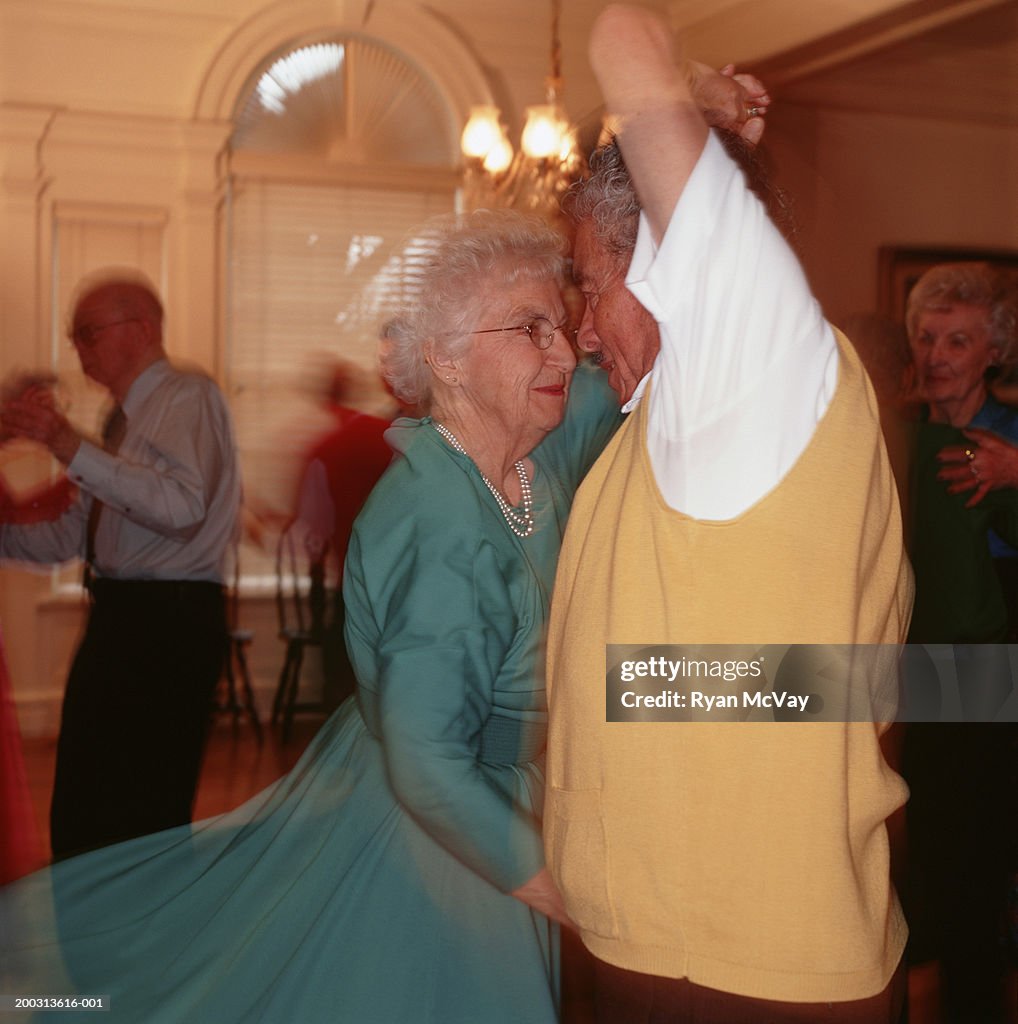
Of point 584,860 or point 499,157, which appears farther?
point 499,157

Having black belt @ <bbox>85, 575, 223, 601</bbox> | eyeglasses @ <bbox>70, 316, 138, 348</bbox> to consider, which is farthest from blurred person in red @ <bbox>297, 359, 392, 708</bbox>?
eyeglasses @ <bbox>70, 316, 138, 348</bbox>

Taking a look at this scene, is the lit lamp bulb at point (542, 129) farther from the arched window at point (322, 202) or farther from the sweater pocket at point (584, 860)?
the sweater pocket at point (584, 860)

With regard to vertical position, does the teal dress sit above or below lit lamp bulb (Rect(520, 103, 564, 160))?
below

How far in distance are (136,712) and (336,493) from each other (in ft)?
1.61

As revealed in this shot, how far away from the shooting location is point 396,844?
1200mm

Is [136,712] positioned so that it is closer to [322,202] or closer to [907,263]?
[322,202]

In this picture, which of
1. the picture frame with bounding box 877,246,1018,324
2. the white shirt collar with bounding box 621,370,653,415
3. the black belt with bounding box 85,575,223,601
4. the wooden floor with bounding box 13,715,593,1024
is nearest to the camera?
the white shirt collar with bounding box 621,370,653,415

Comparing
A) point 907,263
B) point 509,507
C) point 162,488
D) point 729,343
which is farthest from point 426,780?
point 907,263

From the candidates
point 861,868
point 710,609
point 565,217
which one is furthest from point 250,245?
point 861,868

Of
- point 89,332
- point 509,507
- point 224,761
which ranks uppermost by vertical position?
point 89,332

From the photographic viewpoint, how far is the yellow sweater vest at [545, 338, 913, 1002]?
0.80m

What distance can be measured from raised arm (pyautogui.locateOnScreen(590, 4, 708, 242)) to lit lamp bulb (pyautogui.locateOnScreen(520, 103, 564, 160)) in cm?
81

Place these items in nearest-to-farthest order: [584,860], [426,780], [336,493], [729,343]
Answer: [729,343] < [584,860] < [426,780] < [336,493]

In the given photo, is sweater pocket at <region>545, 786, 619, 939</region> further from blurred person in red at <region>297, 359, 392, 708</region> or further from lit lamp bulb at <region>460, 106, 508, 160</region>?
lit lamp bulb at <region>460, 106, 508, 160</region>
